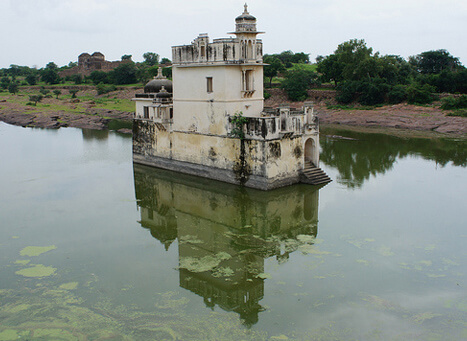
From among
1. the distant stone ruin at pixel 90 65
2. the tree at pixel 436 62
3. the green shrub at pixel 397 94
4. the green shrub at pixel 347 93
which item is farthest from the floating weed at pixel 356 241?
the distant stone ruin at pixel 90 65

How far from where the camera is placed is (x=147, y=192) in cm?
1823

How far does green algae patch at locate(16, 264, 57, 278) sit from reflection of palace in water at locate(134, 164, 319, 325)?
3195mm

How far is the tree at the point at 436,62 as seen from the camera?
4815 cm

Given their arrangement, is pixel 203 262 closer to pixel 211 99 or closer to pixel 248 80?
pixel 211 99

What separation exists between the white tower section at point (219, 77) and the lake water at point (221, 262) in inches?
116

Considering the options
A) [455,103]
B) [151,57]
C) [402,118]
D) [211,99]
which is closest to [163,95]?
[211,99]

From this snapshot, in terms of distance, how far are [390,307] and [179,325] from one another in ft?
14.4

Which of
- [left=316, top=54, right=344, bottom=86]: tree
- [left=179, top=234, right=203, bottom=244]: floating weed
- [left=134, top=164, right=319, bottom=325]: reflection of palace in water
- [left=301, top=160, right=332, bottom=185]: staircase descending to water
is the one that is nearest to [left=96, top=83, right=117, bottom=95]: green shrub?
[left=316, top=54, right=344, bottom=86]: tree

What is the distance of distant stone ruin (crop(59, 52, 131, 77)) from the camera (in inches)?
2680

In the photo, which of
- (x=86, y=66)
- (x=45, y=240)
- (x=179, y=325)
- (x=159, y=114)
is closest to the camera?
(x=179, y=325)

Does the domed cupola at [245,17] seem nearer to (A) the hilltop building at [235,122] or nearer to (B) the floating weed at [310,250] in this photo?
(A) the hilltop building at [235,122]

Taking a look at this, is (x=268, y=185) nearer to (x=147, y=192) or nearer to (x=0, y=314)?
(x=147, y=192)

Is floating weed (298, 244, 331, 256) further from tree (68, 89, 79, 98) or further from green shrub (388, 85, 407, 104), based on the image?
tree (68, 89, 79, 98)

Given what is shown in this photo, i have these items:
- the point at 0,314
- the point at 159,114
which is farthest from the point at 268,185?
the point at 0,314
